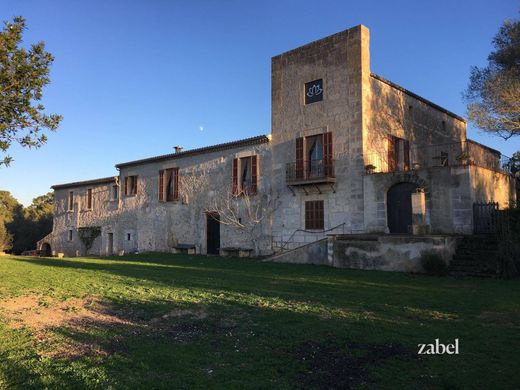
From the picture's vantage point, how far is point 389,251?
1410cm

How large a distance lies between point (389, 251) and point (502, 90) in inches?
342

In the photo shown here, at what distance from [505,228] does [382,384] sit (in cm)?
1090

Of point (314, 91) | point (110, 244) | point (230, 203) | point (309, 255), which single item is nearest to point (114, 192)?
point (110, 244)

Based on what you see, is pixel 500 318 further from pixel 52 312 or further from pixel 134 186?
pixel 134 186

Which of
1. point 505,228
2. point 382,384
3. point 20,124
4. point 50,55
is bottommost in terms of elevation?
point 382,384

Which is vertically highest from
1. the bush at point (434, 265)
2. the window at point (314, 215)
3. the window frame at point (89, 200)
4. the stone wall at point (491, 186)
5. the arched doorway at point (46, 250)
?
the window frame at point (89, 200)

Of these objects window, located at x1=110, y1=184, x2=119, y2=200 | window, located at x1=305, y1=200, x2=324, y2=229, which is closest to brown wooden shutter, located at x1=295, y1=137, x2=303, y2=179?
window, located at x1=305, y1=200, x2=324, y2=229

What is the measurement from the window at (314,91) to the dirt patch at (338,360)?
52.2 feet

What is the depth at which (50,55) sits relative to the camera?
965 cm

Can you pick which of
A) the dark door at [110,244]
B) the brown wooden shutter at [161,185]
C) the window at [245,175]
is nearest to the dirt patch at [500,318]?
the window at [245,175]

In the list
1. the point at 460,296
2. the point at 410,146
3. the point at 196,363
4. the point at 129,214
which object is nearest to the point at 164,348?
the point at 196,363

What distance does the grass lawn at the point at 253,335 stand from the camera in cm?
430

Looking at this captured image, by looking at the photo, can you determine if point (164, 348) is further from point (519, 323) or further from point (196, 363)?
point (519, 323)

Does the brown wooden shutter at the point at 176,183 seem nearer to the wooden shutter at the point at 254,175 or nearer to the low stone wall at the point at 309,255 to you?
the wooden shutter at the point at 254,175
